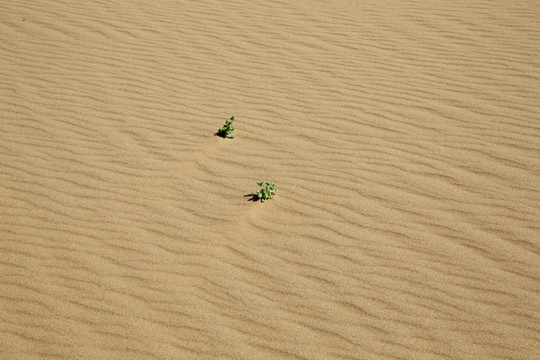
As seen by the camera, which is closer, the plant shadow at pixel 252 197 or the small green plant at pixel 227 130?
the plant shadow at pixel 252 197

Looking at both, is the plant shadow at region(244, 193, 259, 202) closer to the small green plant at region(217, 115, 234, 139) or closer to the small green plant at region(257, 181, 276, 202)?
the small green plant at region(257, 181, 276, 202)

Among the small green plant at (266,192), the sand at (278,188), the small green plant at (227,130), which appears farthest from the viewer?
the small green plant at (227,130)

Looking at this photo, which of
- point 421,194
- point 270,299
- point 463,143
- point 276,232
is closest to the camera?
point 270,299

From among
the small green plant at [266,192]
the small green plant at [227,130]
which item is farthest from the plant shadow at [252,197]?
the small green plant at [227,130]

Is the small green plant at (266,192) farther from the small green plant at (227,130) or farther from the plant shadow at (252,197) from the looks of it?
the small green plant at (227,130)

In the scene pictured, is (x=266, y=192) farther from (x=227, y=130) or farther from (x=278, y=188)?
(x=227, y=130)

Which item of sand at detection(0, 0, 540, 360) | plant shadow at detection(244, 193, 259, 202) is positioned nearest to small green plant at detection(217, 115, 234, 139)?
sand at detection(0, 0, 540, 360)

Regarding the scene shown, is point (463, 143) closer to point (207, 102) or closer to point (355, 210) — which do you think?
point (355, 210)

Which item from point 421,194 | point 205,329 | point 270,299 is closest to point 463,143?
point 421,194
